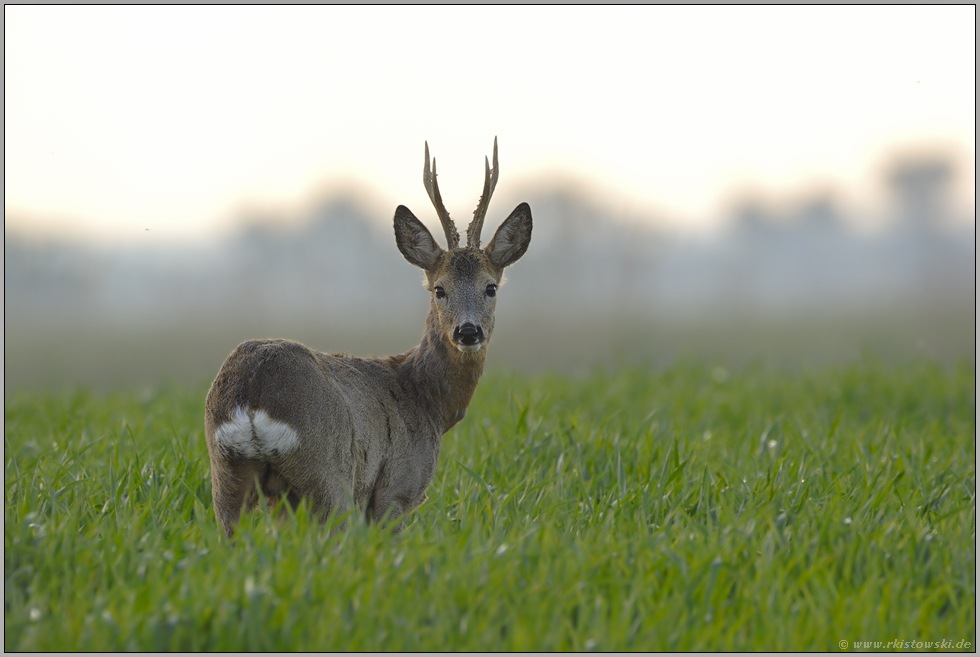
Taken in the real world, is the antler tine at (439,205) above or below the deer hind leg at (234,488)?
above

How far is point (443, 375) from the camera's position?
4.93m

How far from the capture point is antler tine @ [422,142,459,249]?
17.1ft

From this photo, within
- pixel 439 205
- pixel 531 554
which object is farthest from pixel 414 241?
pixel 531 554

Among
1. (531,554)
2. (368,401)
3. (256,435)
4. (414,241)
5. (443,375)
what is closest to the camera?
(531,554)

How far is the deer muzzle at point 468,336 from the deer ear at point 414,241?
710 millimetres

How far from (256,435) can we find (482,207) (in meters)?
2.20

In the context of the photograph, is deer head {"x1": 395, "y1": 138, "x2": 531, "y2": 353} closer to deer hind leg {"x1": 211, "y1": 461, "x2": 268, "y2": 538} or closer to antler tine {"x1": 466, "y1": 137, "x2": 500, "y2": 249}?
antler tine {"x1": 466, "y1": 137, "x2": 500, "y2": 249}

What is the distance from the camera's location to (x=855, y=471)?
17.0 feet

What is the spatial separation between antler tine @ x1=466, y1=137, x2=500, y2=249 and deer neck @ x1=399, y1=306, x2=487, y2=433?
22.4 inches

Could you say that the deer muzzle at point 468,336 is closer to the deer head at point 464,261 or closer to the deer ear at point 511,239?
the deer head at point 464,261

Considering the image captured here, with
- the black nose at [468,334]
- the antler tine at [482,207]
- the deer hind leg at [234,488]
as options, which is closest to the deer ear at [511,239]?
the antler tine at [482,207]

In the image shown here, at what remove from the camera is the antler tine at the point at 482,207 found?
5.21m

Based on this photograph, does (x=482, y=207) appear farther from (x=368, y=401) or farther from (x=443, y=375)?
(x=368, y=401)

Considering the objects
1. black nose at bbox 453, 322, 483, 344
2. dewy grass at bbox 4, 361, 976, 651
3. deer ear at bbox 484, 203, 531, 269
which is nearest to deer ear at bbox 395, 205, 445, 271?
deer ear at bbox 484, 203, 531, 269
